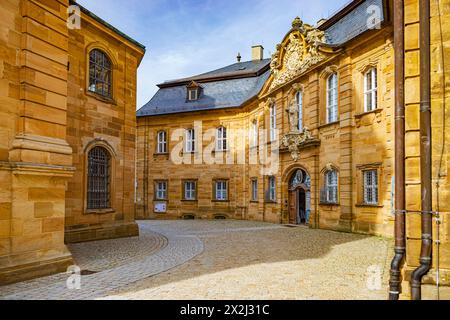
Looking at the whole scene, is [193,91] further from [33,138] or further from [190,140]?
[33,138]

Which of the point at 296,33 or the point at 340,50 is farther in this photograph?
the point at 296,33

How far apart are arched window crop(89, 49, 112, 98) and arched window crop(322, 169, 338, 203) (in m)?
10.4

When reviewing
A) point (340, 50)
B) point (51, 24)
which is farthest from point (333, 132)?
point (51, 24)

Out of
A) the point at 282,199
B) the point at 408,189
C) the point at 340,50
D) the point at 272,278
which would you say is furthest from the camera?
the point at 282,199

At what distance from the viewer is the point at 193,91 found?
28203 millimetres

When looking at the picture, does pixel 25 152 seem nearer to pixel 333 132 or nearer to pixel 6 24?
pixel 6 24

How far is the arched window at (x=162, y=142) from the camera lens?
28.0 m

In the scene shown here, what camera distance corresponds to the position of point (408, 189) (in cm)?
560

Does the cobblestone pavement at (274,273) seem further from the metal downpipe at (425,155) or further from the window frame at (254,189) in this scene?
the window frame at (254,189)

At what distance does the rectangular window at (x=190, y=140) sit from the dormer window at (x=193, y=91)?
8.68ft

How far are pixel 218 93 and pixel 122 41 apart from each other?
42.9ft

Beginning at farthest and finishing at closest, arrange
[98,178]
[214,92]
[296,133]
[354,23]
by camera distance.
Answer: [214,92] → [296,133] → [354,23] → [98,178]

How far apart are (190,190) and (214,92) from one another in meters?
7.57

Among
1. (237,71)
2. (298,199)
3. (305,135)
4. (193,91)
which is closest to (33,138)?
(305,135)
